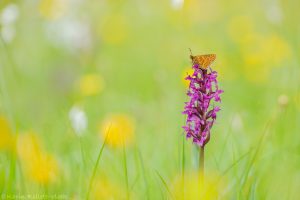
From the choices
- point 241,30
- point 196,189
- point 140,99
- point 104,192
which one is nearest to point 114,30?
point 241,30

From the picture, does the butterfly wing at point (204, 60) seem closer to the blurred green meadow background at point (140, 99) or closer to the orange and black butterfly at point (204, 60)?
the orange and black butterfly at point (204, 60)

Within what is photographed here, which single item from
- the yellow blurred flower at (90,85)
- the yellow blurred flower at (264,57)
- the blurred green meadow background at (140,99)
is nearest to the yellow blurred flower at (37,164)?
the blurred green meadow background at (140,99)

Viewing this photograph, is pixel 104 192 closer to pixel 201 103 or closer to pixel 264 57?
pixel 201 103

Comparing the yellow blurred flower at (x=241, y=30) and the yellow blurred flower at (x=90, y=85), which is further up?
the yellow blurred flower at (x=241, y=30)

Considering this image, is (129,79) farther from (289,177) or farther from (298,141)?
(289,177)

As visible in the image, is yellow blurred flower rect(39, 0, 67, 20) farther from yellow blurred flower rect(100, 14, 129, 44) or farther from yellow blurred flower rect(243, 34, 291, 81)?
yellow blurred flower rect(243, 34, 291, 81)

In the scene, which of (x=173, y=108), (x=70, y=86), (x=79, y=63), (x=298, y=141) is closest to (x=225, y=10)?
(x=79, y=63)

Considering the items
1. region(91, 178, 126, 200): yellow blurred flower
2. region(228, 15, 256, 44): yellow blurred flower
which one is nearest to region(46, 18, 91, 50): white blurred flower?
region(228, 15, 256, 44): yellow blurred flower
